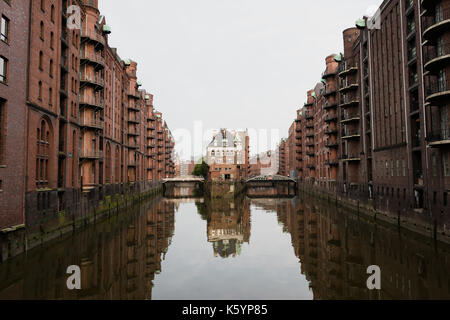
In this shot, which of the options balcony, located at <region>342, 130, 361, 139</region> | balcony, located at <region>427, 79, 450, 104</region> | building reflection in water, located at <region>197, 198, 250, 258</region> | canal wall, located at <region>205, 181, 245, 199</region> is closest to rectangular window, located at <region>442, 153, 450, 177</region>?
balcony, located at <region>427, 79, 450, 104</region>

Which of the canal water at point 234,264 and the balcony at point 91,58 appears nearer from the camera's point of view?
the canal water at point 234,264

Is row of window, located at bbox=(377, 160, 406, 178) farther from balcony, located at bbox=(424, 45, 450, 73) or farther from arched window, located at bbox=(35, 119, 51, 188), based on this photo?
arched window, located at bbox=(35, 119, 51, 188)

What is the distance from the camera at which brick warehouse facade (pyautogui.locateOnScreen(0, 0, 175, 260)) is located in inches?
850

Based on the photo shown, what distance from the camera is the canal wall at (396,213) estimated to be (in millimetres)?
25641

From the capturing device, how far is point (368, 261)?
855 inches

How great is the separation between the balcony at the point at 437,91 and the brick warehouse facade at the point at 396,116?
63mm

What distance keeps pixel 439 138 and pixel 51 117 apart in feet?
102

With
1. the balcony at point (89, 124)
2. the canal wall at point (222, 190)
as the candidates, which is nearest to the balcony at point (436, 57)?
the balcony at point (89, 124)

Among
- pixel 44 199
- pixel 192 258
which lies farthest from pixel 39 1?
pixel 192 258

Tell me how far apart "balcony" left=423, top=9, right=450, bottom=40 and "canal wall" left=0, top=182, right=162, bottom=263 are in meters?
31.8

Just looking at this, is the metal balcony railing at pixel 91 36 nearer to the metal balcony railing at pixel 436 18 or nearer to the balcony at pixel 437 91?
the metal balcony railing at pixel 436 18

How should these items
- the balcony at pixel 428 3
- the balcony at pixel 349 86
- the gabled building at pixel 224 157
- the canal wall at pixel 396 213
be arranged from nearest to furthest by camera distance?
the canal wall at pixel 396 213, the balcony at pixel 428 3, the balcony at pixel 349 86, the gabled building at pixel 224 157
